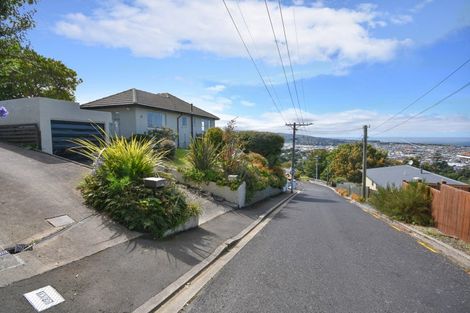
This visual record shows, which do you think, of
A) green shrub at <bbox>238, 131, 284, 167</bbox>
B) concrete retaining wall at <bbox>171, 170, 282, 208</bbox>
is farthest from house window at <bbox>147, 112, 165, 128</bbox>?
concrete retaining wall at <bbox>171, 170, 282, 208</bbox>

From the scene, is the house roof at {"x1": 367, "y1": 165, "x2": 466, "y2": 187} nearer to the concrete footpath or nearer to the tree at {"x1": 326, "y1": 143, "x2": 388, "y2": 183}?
the tree at {"x1": 326, "y1": 143, "x2": 388, "y2": 183}

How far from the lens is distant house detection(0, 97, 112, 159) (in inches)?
453

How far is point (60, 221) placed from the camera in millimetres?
5812

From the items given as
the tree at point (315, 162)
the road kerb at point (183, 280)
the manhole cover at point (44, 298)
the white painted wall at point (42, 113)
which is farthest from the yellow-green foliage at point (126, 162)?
the tree at point (315, 162)

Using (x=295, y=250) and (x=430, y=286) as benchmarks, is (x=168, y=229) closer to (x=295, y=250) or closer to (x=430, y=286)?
(x=295, y=250)

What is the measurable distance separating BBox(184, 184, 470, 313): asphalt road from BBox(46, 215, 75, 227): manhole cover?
3049 millimetres

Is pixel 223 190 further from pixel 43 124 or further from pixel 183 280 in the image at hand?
pixel 183 280

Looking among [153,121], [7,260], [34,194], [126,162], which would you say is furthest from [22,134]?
[153,121]

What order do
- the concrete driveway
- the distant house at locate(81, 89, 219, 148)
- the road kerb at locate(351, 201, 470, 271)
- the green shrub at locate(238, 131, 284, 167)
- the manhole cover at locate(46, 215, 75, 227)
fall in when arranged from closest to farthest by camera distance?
the concrete driveway
the manhole cover at locate(46, 215, 75, 227)
the road kerb at locate(351, 201, 470, 271)
the distant house at locate(81, 89, 219, 148)
the green shrub at locate(238, 131, 284, 167)

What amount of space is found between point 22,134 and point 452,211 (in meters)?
15.7

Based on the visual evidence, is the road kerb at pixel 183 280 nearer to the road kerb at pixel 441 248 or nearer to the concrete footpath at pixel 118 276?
the concrete footpath at pixel 118 276

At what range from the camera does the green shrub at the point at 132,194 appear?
253 inches

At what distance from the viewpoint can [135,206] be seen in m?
6.45

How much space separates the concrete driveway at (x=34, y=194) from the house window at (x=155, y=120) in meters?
14.5
